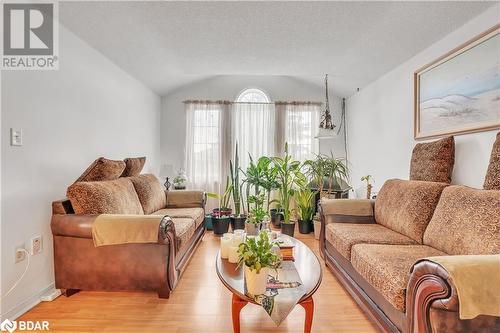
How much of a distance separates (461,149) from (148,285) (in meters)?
2.80

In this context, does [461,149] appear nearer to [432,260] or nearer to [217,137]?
[432,260]

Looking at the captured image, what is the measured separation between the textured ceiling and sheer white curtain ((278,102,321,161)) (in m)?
1.30

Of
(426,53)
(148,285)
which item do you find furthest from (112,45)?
(426,53)

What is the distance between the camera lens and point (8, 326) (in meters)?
1.88

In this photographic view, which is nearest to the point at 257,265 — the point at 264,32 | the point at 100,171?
the point at 100,171

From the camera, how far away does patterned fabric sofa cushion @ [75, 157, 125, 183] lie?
261cm

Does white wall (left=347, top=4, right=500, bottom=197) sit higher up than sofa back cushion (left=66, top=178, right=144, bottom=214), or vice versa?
white wall (left=347, top=4, right=500, bottom=197)

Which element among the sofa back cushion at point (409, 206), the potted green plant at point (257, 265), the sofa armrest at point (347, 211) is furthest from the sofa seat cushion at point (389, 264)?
the sofa armrest at point (347, 211)

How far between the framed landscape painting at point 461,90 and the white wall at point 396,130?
0.32 feet

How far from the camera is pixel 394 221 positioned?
2.59 m

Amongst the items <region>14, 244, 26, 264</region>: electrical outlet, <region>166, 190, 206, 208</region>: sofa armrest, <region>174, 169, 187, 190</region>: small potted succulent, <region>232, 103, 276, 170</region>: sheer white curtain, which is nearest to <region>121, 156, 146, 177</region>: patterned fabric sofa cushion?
<region>166, 190, 206, 208</region>: sofa armrest

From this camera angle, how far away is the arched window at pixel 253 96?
548 centimetres

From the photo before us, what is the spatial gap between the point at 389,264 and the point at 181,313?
4.79ft

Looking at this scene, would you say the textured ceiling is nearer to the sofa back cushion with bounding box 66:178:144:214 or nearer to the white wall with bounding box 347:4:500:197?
the white wall with bounding box 347:4:500:197
